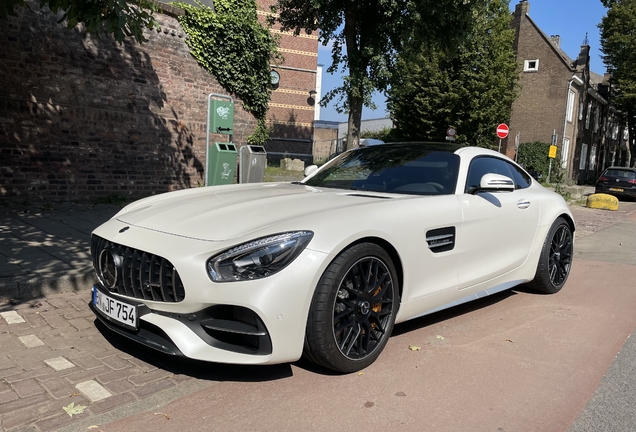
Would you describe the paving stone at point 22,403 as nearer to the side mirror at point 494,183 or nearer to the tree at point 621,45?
the side mirror at point 494,183

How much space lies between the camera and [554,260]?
5.19m

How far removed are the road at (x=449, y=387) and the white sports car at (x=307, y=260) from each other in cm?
25

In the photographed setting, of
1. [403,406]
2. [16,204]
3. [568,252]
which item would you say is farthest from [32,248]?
[568,252]

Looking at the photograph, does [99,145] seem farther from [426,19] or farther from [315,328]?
[426,19]

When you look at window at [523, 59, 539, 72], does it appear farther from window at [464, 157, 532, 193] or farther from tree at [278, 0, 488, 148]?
window at [464, 157, 532, 193]

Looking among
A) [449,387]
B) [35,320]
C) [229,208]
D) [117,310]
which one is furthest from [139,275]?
[449,387]

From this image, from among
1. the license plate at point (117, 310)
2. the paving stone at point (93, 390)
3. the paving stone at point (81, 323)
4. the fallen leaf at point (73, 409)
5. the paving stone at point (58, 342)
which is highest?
the license plate at point (117, 310)

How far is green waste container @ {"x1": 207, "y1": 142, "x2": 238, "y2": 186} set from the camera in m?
9.23

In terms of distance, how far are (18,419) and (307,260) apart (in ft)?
5.40

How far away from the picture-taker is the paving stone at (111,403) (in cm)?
258

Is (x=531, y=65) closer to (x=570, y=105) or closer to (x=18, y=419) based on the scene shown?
(x=570, y=105)

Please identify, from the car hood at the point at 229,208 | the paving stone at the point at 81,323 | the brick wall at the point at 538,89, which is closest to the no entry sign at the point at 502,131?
the brick wall at the point at 538,89

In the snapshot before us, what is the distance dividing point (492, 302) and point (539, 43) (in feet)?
113

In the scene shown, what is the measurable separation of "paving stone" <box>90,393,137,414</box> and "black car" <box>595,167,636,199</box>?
952 inches
